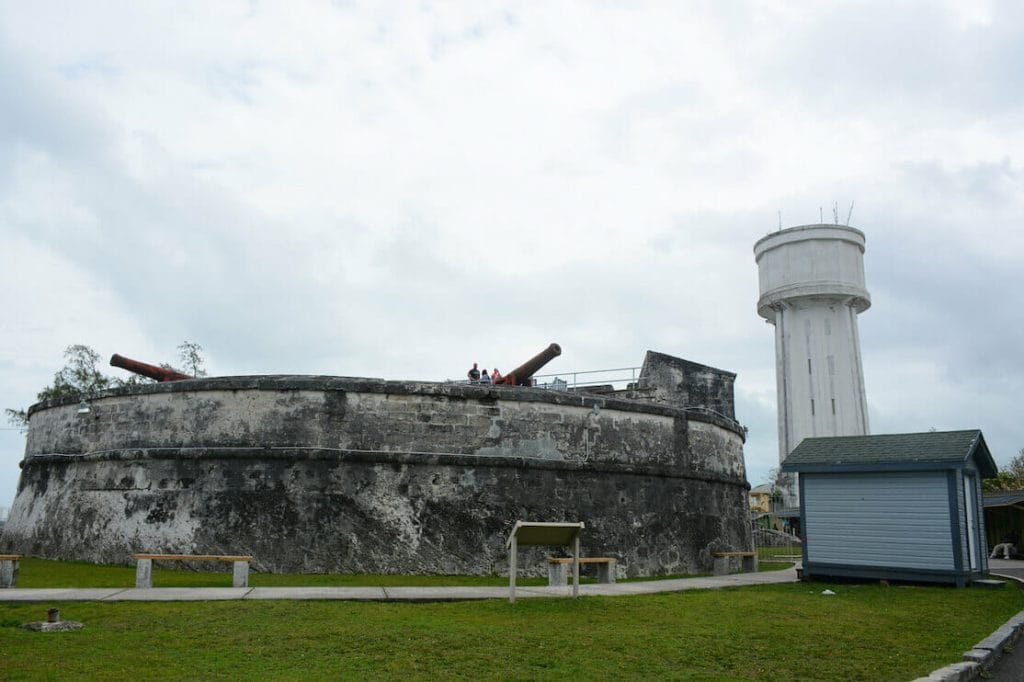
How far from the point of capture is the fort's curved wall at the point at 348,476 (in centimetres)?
1380

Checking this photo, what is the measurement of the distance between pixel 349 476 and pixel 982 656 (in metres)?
9.87

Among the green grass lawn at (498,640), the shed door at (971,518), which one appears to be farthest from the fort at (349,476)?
the shed door at (971,518)

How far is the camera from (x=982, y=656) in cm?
700

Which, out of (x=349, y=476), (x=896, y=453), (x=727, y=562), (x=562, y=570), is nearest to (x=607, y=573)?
(x=562, y=570)

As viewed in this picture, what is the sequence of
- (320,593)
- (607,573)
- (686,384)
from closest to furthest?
1. (320,593)
2. (607,573)
3. (686,384)

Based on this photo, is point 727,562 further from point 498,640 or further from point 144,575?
point 144,575

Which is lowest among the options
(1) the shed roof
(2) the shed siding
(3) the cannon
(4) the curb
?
(4) the curb

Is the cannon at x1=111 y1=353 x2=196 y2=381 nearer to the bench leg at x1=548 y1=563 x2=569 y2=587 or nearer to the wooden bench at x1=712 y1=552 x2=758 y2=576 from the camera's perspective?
the bench leg at x1=548 y1=563 x2=569 y2=587

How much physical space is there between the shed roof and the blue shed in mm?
17

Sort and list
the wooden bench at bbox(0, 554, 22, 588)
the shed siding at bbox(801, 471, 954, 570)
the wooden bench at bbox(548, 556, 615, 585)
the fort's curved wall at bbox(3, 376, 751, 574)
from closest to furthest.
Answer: the wooden bench at bbox(0, 554, 22, 588)
the wooden bench at bbox(548, 556, 615, 585)
the shed siding at bbox(801, 471, 954, 570)
the fort's curved wall at bbox(3, 376, 751, 574)

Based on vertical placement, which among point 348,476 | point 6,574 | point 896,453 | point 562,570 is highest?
point 896,453

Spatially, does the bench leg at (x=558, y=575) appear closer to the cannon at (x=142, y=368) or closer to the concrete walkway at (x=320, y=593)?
the concrete walkway at (x=320, y=593)

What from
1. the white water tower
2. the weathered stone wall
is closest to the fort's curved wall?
the weathered stone wall

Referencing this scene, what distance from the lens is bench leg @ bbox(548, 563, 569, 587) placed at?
12531 millimetres
